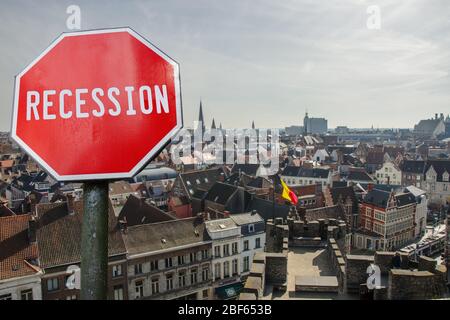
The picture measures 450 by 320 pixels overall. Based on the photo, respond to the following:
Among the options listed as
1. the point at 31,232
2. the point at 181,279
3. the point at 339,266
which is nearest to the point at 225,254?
the point at 181,279

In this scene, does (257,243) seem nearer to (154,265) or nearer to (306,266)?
(154,265)

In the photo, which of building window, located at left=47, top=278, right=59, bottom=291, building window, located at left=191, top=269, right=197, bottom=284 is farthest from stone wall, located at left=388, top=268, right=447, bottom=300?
building window, located at left=191, top=269, right=197, bottom=284

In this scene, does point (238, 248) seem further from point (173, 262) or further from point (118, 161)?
point (118, 161)

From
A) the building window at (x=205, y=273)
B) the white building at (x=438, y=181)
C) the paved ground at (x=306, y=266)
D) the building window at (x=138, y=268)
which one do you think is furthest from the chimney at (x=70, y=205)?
the white building at (x=438, y=181)

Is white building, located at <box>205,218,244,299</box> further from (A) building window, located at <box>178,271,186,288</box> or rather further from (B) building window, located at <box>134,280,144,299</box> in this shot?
(B) building window, located at <box>134,280,144,299</box>

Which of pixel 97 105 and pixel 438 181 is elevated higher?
pixel 97 105
